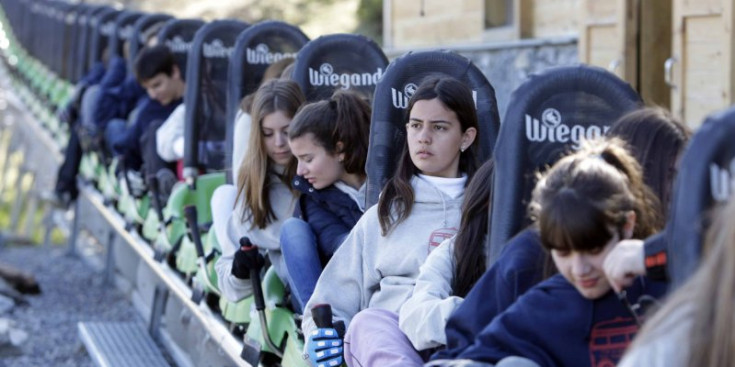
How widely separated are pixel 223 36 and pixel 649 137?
5.04m

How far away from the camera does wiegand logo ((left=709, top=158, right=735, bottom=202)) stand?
7.95ft

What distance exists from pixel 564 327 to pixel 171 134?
5597 millimetres

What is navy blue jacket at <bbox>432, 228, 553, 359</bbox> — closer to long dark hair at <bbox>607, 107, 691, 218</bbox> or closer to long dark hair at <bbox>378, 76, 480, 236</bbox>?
long dark hair at <bbox>607, 107, 691, 218</bbox>

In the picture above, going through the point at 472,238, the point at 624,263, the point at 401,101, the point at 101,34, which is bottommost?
the point at 472,238

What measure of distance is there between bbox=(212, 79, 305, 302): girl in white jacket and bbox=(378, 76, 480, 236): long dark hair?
1.23 meters

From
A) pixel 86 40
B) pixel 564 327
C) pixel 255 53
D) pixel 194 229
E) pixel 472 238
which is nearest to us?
pixel 564 327

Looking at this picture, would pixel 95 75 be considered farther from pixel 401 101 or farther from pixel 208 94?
pixel 401 101

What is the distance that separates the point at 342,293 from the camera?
177 inches

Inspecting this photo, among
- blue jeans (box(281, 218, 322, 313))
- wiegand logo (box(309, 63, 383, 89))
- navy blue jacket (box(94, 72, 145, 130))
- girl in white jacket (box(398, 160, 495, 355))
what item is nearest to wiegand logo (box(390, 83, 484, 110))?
blue jeans (box(281, 218, 322, 313))

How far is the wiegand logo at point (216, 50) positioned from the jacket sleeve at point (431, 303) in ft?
13.3

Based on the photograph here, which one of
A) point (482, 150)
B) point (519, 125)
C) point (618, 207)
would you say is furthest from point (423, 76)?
point (618, 207)

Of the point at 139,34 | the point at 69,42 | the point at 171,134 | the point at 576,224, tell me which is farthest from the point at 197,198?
the point at 69,42

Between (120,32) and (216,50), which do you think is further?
(120,32)

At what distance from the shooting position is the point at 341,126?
5.01 m
